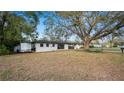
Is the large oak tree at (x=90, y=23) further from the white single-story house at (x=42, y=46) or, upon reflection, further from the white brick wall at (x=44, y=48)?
the white brick wall at (x=44, y=48)

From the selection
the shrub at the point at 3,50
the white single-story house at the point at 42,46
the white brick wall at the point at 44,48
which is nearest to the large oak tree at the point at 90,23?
the white single-story house at the point at 42,46

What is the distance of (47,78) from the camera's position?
14.4 feet

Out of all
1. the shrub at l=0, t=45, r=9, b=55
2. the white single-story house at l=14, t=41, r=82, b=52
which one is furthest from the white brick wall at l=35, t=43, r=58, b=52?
the shrub at l=0, t=45, r=9, b=55

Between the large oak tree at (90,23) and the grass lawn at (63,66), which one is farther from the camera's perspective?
the large oak tree at (90,23)

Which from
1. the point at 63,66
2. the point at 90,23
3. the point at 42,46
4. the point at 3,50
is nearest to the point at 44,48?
the point at 42,46

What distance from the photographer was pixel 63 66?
4.54 metres

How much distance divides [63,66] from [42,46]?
22.3 inches

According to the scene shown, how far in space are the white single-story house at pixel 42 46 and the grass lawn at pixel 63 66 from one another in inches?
3.4

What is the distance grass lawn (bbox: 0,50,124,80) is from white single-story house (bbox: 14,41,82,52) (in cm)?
9

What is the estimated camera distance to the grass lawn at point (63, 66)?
4.42m

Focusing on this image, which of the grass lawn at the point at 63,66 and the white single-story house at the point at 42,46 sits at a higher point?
the white single-story house at the point at 42,46

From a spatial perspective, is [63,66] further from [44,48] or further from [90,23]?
[90,23]

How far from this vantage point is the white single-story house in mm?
4641

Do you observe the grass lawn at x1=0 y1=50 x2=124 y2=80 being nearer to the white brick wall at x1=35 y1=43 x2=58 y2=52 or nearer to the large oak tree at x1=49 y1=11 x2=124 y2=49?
the white brick wall at x1=35 y1=43 x2=58 y2=52
